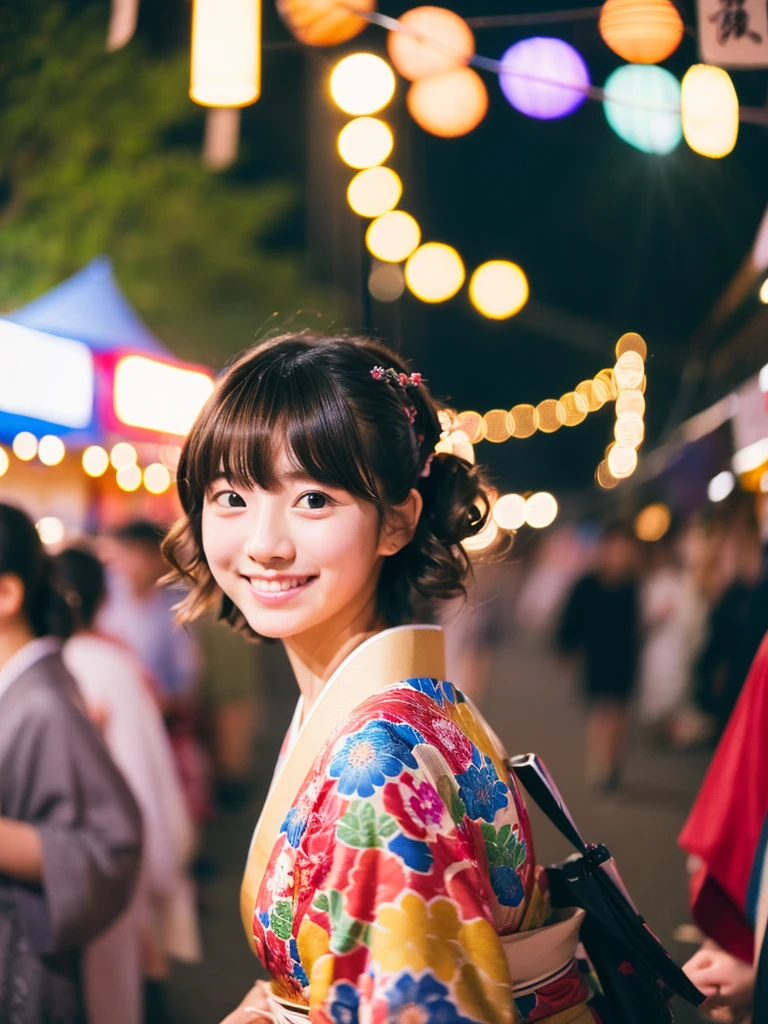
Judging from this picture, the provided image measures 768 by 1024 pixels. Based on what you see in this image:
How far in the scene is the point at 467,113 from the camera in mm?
4195

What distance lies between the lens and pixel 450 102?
420 cm

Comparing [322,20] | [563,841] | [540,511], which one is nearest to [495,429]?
[322,20]

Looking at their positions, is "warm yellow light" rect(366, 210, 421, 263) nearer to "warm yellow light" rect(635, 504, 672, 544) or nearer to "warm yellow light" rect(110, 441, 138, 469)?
"warm yellow light" rect(110, 441, 138, 469)

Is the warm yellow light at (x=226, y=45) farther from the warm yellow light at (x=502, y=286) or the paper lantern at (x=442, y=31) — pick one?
the warm yellow light at (x=502, y=286)

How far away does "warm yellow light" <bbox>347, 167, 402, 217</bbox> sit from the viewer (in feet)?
13.1

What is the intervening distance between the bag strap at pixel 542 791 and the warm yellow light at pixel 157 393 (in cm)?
355

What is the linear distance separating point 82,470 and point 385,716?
4973 millimetres

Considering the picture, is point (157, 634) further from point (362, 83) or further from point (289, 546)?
point (289, 546)

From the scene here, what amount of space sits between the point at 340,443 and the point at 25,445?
3343mm

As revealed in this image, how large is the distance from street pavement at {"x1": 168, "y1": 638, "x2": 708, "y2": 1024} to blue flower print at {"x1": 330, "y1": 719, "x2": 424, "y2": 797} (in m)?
1.75

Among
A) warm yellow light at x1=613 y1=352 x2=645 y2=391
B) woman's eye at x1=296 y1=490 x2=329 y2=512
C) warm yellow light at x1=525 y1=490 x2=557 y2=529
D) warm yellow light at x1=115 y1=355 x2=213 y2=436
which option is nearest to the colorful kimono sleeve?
woman's eye at x1=296 y1=490 x2=329 y2=512

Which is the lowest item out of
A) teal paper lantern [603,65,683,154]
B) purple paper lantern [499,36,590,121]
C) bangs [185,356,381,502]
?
bangs [185,356,381,502]

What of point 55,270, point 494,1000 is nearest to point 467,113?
point 494,1000

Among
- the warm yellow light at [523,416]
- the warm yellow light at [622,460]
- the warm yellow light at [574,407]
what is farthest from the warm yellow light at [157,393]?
the warm yellow light at [523,416]
